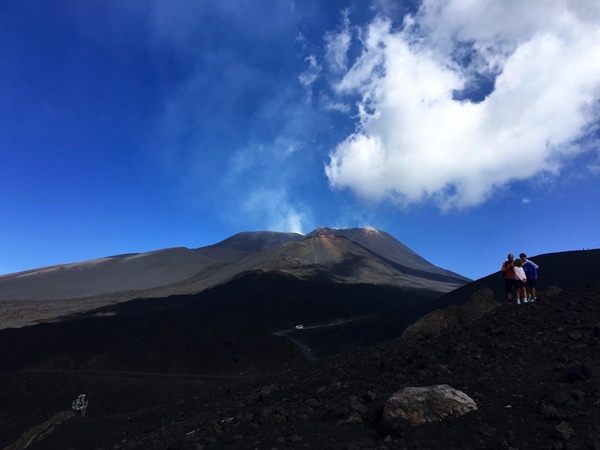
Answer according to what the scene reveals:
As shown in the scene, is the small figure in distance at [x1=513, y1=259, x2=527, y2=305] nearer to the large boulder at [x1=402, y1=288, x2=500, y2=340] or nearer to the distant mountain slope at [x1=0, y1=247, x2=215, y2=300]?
the large boulder at [x1=402, y1=288, x2=500, y2=340]

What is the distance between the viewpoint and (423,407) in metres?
5.83

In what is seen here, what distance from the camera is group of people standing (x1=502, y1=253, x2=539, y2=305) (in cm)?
1332

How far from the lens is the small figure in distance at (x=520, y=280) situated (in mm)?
13312

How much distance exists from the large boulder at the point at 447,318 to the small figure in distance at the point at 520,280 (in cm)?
187

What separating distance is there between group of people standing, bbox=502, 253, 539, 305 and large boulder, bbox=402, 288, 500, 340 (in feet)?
6.12

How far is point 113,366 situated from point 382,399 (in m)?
42.3

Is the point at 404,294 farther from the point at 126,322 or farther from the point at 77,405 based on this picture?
the point at 77,405

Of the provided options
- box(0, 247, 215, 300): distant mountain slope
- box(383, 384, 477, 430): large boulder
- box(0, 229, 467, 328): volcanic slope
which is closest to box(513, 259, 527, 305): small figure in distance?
box(383, 384, 477, 430): large boulder

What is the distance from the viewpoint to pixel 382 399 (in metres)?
7.05

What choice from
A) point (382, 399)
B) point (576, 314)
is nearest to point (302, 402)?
point (382, 399)

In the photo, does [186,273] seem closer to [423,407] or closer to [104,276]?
[104,276]

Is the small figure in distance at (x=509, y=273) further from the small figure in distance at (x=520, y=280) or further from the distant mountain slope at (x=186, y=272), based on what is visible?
the distant mountain slope at (x=186, y=272)

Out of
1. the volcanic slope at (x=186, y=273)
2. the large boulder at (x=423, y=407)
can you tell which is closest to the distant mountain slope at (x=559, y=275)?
the volcanic slope at (x=186, y=273)

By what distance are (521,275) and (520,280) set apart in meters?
0.17
